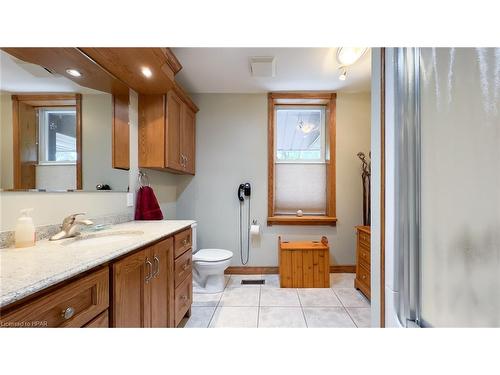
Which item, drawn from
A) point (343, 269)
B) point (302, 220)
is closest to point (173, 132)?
point (302, 220)

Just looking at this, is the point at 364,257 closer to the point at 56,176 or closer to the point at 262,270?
the point at 262,270

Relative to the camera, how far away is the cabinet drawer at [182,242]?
60.5 inches

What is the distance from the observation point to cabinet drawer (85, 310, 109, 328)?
0.79m

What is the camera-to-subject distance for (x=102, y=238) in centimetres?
132

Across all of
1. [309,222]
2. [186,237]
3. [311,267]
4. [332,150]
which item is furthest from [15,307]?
[332,150]

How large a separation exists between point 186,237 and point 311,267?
1584mm

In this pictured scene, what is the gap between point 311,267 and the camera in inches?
95.7

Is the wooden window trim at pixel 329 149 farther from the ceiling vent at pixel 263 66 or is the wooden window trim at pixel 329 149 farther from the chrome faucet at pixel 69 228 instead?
the chrome faucet at pixel 69 228

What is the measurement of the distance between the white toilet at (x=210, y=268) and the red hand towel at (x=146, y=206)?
15.9 inches

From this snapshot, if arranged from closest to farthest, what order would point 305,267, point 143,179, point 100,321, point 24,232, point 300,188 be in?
point 100,321
point 24,232
point 143,179
point 305,267
point 300,188

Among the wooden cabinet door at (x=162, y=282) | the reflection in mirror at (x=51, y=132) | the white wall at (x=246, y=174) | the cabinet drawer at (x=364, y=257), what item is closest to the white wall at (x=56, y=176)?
the reflection in mirror at (x=51, y=132)

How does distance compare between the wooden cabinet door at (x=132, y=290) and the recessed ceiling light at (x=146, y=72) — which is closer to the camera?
the wooden cabinet door at (x=132, y=290)

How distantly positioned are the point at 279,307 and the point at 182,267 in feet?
3.53

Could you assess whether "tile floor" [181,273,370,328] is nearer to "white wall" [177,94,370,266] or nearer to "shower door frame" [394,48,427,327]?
"white wall" [177,94,370,266]
